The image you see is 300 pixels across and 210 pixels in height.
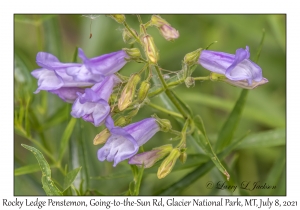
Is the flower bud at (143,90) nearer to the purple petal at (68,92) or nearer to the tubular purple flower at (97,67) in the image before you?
the tubular purple flower at (97,67)

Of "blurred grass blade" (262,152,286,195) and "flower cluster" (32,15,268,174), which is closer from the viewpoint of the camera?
"flower cluster" (32,15,268,174)

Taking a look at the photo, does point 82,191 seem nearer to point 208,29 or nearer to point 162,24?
point 162,24

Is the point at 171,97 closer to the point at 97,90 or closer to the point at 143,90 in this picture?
the point at 143,90

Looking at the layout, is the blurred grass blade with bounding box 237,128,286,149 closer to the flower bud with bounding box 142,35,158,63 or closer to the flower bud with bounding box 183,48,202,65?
the flower bud with bounding box 183,48,202,65

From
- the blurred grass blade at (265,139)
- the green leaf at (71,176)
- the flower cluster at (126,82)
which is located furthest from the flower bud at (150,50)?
the blurred grass blade at (265,139)

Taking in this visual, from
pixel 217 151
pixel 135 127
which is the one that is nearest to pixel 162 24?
pixel 135 127

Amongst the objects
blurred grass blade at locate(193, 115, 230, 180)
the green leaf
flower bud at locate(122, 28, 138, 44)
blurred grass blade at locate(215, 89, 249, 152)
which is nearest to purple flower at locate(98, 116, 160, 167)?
the green leaf

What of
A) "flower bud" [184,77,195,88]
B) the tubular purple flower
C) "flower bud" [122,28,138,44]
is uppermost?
"flower bud" [122,28,138,44]
